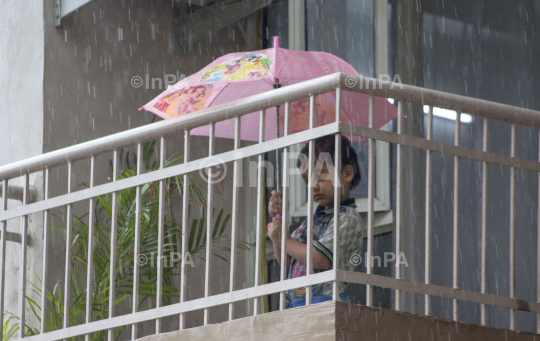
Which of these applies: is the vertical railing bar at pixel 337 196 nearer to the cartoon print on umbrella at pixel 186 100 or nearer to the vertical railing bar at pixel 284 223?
the vertical railing bar at pixel 284 223

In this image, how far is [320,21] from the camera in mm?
6137

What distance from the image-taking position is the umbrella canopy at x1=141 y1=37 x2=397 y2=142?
3.89m

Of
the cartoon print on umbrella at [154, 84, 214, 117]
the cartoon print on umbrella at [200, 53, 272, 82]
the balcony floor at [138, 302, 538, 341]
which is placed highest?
the cartoon print on umbrella at [200, 53, 272, 82]

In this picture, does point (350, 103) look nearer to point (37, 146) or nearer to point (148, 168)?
point (148, 168)

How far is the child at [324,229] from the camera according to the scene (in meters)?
3.11

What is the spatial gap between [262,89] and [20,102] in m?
2.35

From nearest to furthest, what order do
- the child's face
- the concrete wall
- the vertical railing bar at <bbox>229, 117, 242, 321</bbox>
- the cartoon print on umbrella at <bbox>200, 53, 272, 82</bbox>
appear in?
the vertical railing bar at <bbox>229, 117, 242, 321</bbox>
the child's face
the cartoon print on umbrella at <bbox>200, 53, 272, 82</bbox>
the concrete wall

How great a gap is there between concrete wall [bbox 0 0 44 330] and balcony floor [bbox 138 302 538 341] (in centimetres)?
298

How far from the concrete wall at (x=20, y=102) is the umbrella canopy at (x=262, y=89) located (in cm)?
178

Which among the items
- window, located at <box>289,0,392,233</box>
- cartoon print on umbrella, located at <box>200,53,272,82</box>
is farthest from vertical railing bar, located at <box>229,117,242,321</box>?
window, located at <box>289,0,392,233</box>

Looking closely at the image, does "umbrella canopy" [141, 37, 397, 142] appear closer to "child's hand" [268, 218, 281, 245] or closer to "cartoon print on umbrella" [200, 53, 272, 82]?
"cartoon print on umbrella" [200, 53, 272, 82]

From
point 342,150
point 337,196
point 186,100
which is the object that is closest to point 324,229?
point 342,150

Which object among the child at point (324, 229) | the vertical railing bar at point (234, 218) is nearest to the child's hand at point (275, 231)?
the child at point (324, 229)

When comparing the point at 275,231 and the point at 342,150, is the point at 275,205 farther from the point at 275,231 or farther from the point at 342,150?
the point at 342,150
